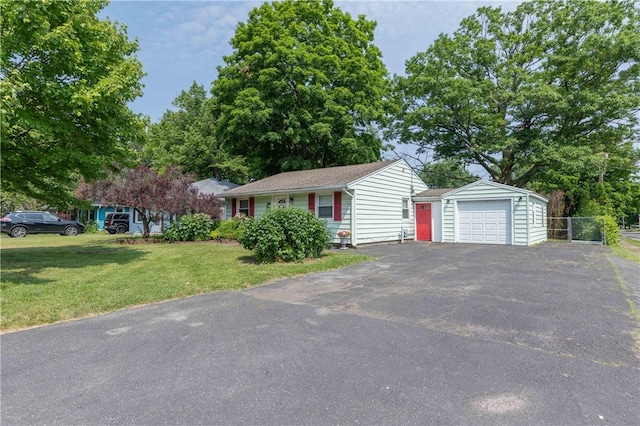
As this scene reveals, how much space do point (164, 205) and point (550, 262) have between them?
15.2 m

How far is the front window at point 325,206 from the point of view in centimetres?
1497

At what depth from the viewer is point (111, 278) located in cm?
738

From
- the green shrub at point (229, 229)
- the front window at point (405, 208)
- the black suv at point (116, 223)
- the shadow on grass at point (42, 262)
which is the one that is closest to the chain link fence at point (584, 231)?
the front window at point (405, 208)

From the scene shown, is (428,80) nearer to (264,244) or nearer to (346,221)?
(346,221)

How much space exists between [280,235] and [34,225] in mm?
21230

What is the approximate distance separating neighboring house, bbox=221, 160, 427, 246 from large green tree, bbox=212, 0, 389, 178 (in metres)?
5.49

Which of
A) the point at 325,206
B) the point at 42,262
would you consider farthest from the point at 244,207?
the point at 42,262

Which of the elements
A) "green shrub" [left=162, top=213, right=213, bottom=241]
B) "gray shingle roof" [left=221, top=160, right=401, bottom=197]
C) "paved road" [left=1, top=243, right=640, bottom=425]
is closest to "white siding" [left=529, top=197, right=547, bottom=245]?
"gray shingle roof" [left=221, top=160, right=401, bottom=197]

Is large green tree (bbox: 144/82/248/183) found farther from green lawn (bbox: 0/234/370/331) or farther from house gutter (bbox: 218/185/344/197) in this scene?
green lawn (bbox: 0/234/370/331)

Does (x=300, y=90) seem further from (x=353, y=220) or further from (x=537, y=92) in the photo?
(x=537, y=92)

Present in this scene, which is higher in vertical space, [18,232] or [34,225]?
[34,225]

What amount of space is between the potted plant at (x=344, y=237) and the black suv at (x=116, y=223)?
19.6 metres

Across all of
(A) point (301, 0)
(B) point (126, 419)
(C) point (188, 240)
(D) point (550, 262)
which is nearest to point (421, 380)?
(B) point (126, 419)

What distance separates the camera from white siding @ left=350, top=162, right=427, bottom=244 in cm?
1451
